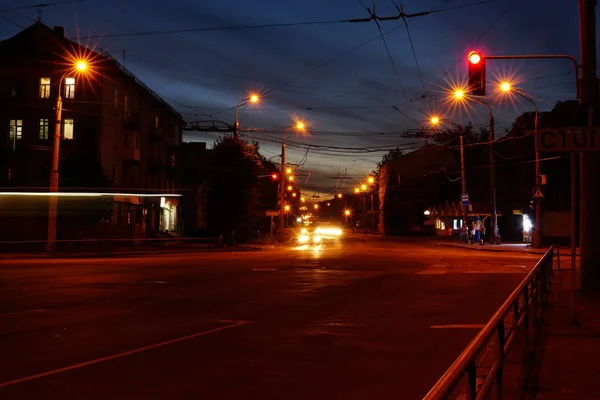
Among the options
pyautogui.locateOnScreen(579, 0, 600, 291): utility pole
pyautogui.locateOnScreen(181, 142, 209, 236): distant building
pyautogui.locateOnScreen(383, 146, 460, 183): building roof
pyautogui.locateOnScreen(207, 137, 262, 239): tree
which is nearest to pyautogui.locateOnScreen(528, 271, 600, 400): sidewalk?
pyautogui.locateOnScreen(579, 0, 600, 291): utility pole

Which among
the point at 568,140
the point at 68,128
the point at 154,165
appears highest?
the point at 68,128

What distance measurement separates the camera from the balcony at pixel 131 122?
49938 mm

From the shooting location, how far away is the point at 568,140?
10320mm

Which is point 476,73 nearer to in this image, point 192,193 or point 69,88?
point 69,88

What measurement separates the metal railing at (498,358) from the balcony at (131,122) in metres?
42.2

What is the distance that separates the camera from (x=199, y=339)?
998cm

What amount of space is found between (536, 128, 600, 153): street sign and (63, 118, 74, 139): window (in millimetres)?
40346

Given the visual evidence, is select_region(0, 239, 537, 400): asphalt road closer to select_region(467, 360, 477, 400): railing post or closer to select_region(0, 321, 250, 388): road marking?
select_region(0, 321, 250, 388): road marking

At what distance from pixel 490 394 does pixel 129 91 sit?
48857 mm

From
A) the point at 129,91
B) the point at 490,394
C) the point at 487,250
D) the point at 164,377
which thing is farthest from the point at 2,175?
the point at 490,394

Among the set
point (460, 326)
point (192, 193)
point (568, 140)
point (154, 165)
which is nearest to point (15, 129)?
point (154, 165)

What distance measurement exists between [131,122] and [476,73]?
37684 mm

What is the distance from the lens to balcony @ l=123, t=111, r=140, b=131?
49.9 meters

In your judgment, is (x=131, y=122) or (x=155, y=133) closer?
(x=131, y=122)
